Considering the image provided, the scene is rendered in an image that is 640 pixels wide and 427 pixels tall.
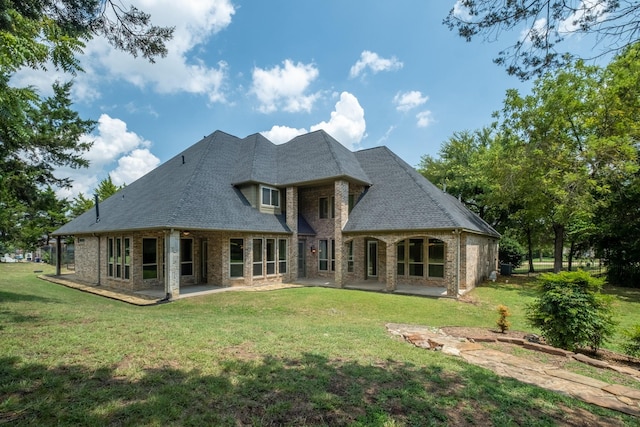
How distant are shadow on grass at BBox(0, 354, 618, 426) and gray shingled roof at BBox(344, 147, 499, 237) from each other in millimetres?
10125

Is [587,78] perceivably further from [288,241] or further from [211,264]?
[211,264]

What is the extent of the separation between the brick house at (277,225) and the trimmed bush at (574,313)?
21.6 feet

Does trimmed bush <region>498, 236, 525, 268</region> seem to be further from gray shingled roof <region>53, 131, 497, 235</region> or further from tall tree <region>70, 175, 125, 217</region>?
tall tree <region>70, 175, 125, 217</region>

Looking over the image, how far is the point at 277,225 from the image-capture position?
1725 centimetres

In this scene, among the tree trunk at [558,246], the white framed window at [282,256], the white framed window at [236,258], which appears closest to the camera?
the white framed window at [236,258]

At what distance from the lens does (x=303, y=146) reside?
806 inches

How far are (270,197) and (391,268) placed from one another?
798cm

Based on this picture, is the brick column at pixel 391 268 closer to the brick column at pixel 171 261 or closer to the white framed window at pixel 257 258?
the white framed window at pixel 257 258

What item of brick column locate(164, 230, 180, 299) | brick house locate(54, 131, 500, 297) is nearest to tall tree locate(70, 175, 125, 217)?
brick house locate(54, 131, 500, 297)

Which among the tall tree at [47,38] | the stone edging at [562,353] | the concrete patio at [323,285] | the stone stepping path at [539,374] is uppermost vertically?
the tall tree at [47,38]

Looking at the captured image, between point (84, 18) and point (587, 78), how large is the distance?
957 inches

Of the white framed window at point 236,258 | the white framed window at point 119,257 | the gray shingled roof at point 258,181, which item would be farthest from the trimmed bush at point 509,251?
the white framed window at point 119,257

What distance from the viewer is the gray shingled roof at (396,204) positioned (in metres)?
14.5

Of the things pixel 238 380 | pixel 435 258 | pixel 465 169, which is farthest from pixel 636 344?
pixel 465 169
